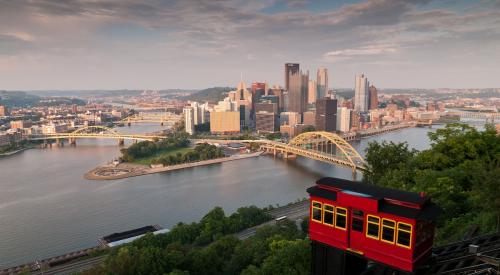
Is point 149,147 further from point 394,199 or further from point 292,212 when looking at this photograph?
point 394,199

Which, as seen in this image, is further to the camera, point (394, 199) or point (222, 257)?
point (222, 257)

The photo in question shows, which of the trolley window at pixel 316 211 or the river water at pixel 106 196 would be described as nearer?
the trolley window at pixel 316 211

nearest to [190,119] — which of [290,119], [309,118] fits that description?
[290,119]

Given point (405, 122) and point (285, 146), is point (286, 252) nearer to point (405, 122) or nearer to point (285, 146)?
point (285, 146)

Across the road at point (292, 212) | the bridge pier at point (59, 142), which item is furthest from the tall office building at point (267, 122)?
the road at point (292, 212)

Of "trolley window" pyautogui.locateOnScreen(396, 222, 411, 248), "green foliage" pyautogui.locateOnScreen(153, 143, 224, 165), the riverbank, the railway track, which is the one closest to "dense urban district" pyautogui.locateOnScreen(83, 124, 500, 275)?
the railway track

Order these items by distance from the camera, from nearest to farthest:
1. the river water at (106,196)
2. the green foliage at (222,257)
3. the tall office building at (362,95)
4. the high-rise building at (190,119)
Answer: the green foliage at (222,257)
the river water at (106,196)
the high-rise building at (190,119)
the tall office building at (362,95)

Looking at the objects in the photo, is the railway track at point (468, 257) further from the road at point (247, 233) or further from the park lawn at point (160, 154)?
the park lawn at point (160, 154)
